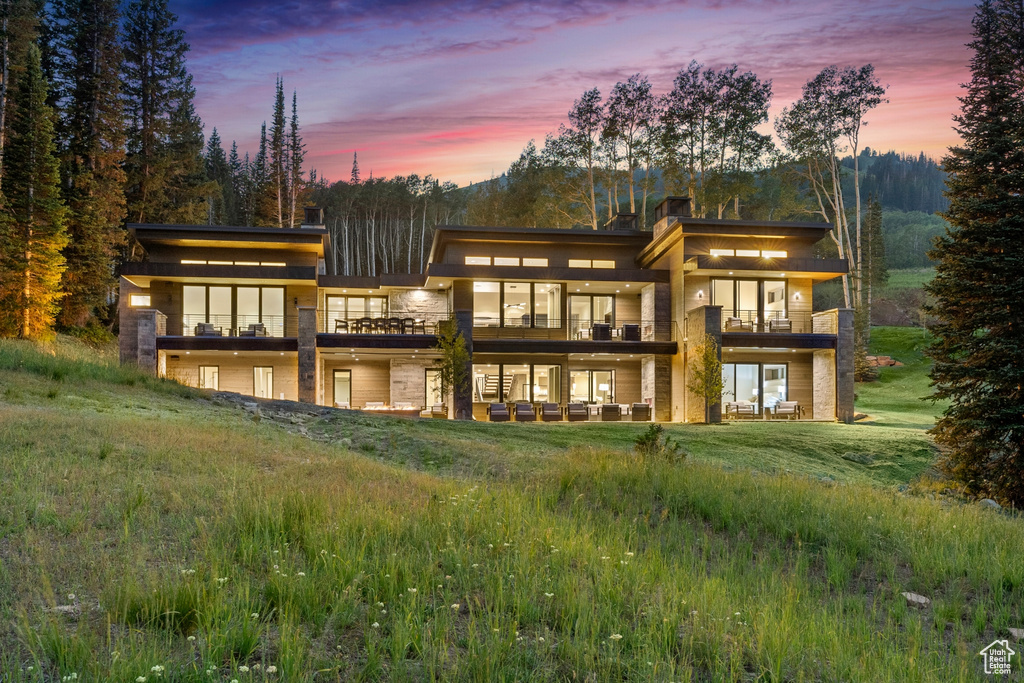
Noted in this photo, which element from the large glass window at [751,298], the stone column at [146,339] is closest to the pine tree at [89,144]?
the stone column at [146,339]

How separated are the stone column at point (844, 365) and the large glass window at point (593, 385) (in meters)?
8.98

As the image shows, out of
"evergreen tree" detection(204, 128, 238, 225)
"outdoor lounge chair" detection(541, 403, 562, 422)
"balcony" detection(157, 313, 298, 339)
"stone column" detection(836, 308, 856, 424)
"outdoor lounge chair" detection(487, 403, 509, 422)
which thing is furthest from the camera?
"evergreen tree" detection(204, 128, 238, 225)

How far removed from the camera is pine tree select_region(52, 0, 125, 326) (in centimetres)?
3030

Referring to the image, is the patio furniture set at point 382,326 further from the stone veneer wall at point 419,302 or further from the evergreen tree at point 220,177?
the evergreen tree at point 220,177

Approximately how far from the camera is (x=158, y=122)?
1544 inches

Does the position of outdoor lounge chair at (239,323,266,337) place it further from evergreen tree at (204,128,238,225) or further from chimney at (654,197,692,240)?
evergreen tree at (204,128,238,225)

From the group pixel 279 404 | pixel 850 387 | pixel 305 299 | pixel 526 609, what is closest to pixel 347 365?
pixel 305 299

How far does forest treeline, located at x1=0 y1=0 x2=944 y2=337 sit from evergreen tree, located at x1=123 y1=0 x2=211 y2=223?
4.1 inches

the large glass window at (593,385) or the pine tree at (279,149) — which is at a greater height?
the pine tree at (279,149)

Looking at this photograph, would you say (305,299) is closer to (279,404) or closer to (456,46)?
(279,404)

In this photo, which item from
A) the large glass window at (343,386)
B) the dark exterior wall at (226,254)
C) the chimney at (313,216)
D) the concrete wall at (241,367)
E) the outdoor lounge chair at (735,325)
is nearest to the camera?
the outdoor lounge chair at (735,325)

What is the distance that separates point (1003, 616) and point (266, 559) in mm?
6045

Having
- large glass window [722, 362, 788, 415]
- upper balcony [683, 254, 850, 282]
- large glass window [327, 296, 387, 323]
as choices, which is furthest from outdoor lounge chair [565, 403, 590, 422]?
large glass window [327, 296, 387, 323]

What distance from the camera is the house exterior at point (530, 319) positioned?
25.2 meters
